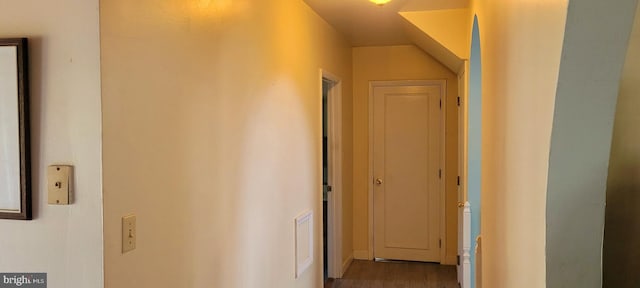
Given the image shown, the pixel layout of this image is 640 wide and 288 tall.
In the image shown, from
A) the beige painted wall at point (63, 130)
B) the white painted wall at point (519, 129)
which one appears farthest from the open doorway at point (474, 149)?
the beige painted wall at point (63, 130)

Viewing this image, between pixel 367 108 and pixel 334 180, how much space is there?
3.31 ft

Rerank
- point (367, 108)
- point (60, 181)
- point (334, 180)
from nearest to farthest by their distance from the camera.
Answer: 1. point (60, 181)
2. point (334, 180)
3. point (367, 108)

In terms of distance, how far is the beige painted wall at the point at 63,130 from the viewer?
4.43 feet

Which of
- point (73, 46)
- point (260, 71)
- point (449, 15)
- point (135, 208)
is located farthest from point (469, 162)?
point (73, 46)

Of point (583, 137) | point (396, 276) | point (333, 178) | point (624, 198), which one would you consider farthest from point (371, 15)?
point (583, 137)

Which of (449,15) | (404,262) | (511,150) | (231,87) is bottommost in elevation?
(404,262)

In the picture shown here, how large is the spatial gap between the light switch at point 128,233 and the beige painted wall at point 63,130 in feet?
0.27

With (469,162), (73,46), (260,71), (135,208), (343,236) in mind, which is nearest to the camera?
(73,46)

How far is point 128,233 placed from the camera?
1.46 m

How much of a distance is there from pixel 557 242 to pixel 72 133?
129 cm

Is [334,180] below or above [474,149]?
below

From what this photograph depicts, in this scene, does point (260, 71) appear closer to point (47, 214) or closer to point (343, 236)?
point (47, 214)

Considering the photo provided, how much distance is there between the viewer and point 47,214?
54.7 inches

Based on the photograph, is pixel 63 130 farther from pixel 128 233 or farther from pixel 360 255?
pixel 360 255
